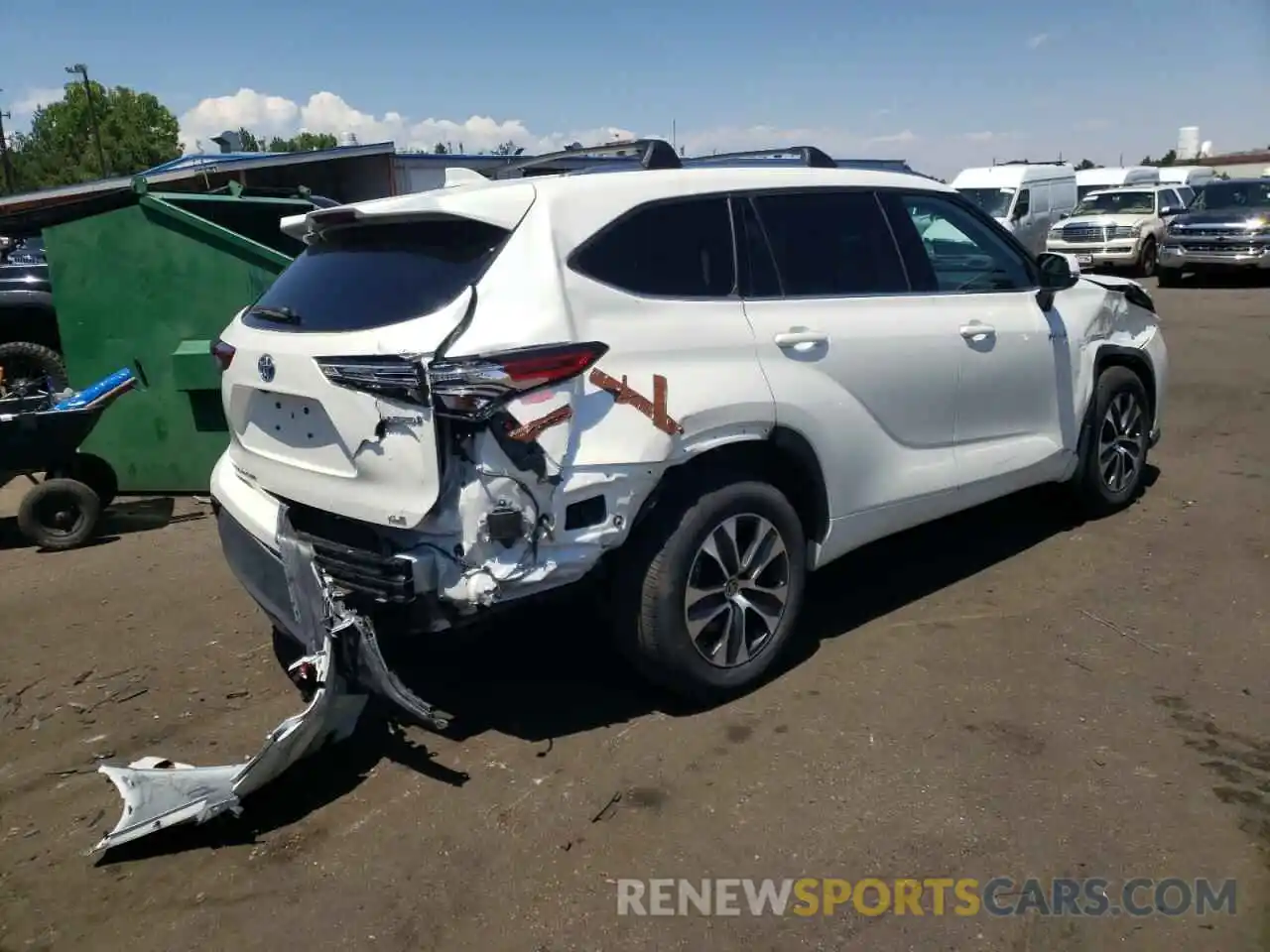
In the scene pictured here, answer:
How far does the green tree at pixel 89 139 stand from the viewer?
231ft

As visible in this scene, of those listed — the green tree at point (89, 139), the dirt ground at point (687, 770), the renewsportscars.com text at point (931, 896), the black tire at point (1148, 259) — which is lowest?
the renewsportscars.com text at point (931, 896)

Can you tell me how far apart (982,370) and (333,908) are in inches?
134

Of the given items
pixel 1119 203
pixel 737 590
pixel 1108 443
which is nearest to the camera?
pixel 737 590

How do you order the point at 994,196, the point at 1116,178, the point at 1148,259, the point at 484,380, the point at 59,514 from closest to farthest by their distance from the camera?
the point at 484,380 < the point at 59,514 < the point at 1148,259 < the point at 994,196 < the point at 1116,178

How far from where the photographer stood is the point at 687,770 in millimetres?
3412

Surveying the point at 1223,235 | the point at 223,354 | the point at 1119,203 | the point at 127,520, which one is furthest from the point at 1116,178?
the point at 223,354

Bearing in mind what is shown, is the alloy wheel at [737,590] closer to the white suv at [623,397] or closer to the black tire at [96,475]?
the white suv at [623,397]

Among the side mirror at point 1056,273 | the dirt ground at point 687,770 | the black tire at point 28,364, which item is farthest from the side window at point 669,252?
the black tire at point 28,364

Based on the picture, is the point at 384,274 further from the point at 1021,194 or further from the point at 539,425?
the point at 1021,194

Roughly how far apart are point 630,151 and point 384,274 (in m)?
1.55

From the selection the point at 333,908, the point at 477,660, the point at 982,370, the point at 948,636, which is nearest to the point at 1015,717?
the point at 948,636

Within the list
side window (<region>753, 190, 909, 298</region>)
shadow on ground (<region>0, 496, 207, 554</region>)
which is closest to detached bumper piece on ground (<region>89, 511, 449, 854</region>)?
side window (<region>753, 190, 909, 298</region>)

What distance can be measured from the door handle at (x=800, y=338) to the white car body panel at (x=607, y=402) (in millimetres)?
11

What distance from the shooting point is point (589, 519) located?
3.28 meters
